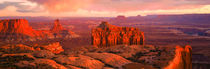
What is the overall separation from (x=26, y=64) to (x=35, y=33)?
317ft

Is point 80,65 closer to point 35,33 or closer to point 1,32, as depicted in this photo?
point 1,32

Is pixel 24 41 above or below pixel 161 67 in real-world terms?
below

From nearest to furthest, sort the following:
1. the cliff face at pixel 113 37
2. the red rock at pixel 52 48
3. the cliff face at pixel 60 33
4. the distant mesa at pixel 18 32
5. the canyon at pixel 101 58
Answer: the canyon at pixel 101 58 < the red rock at pixel 52 48 < the cliff face at pixel 113 37 < the distant mesa at pixel 18 32 < the cliff face at pixel 60 33

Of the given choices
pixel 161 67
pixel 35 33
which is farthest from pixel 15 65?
pixel 35 33

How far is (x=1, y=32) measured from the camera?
92.0m

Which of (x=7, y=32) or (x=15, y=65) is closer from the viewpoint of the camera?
(x=15, y=65)

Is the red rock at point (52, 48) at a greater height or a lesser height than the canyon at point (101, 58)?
lesser

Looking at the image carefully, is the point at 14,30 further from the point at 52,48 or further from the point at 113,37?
the point at 113,37

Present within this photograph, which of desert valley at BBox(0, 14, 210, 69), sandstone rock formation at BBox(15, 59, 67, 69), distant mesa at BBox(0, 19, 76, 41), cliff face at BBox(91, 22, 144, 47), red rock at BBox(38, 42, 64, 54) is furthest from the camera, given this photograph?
distant mesa at BBox(0, 19, 76, 41)

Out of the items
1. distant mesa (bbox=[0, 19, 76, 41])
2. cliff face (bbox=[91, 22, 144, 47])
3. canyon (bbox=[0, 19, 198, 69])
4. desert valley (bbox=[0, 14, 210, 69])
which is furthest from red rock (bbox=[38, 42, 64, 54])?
distant mesa (bbox=[0, 19, 76, 41])

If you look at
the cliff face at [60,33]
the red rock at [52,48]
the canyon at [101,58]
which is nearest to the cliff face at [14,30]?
the cliff face at [60,33]

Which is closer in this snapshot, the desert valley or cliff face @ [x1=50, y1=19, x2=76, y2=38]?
the desert valley

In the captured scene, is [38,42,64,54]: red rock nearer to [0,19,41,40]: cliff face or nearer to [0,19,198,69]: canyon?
[0,19,198,69]: canyon

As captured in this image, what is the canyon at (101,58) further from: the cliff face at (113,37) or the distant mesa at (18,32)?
the distant mesa at (18,32)
